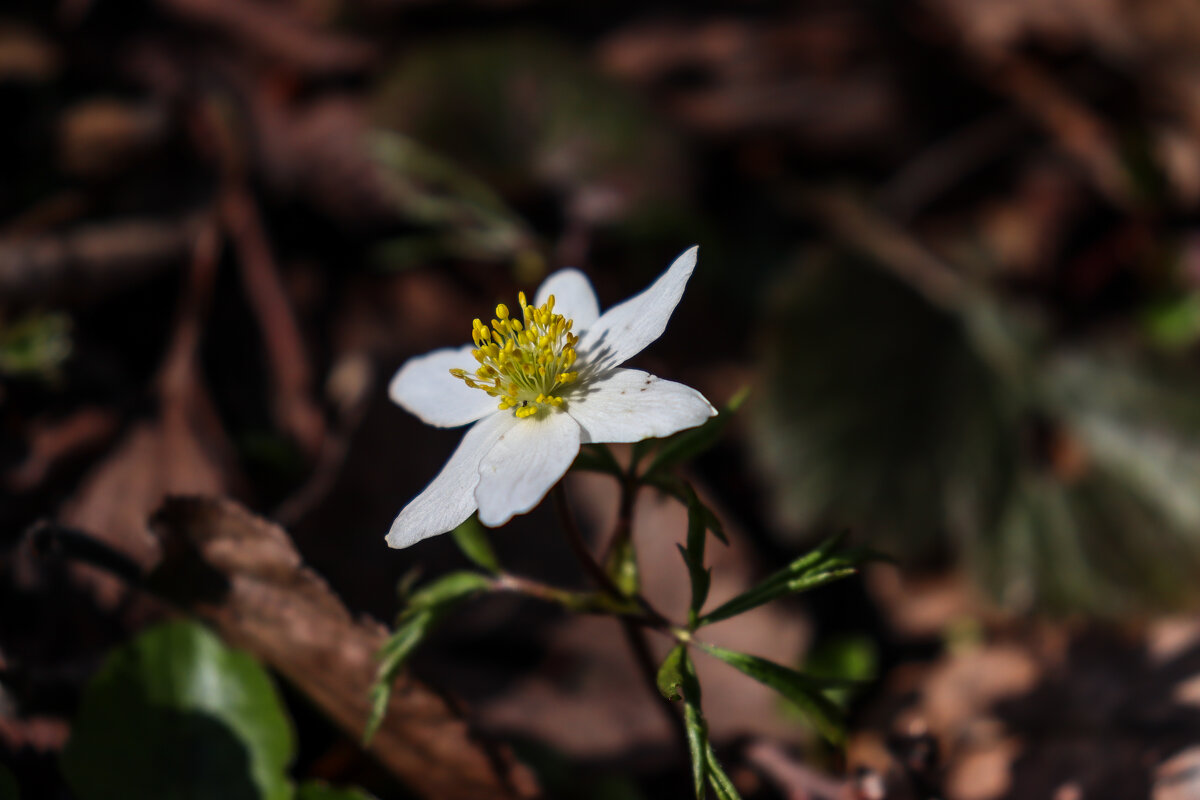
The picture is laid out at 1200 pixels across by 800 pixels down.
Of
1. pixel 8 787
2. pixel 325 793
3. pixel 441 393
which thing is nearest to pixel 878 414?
pixel 441 393

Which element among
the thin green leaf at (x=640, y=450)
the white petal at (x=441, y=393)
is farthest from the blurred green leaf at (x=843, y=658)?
the white petal at (x=441, y=393)

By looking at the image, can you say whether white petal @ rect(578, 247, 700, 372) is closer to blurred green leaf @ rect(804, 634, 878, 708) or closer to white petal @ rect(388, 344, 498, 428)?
white petal @ rect(388, 344, 498, 428)

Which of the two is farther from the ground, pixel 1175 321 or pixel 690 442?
pixel 1175 321

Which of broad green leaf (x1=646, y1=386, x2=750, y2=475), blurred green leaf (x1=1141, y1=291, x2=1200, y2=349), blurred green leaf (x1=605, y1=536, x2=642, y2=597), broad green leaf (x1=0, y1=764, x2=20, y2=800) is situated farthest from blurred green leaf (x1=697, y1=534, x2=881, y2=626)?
blurred green leaf (x1=1141, y1=291, x2=1200, y2=349)

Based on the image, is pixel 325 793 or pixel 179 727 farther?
pixel 179 727

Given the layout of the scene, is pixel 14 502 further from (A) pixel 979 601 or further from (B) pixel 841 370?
(A) pixel 979 601

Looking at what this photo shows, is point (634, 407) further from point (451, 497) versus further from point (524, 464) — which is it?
point (451, 497)
